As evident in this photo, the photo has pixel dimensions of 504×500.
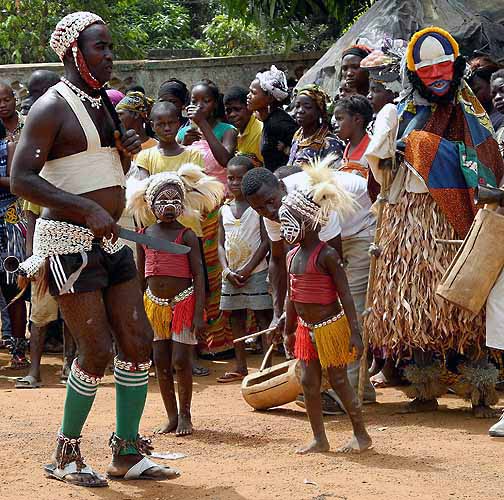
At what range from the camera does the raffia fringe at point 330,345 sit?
570 centimetres

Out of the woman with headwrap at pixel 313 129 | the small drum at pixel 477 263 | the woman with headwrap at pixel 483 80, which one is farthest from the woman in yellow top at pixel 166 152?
the small drum at pixel 477 263

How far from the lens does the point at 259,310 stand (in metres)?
8.32

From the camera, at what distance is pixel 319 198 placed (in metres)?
5.77

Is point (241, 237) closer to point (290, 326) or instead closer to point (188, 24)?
point (290, 326)

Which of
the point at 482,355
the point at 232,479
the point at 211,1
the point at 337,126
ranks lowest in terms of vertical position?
the point at 232,479

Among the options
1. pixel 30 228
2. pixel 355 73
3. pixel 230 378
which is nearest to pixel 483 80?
pixel 355 73

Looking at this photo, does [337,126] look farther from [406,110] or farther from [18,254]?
[18,254]

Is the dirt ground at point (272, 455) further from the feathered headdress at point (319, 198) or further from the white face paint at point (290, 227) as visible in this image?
the feathered headdress at point (319, 198)

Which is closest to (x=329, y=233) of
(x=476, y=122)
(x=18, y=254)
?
(x=476, y=122)

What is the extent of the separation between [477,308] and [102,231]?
7.44 ft

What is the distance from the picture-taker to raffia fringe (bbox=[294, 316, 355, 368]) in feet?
18.7

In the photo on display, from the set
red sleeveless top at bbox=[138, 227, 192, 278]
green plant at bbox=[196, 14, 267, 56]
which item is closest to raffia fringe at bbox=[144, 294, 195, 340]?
red sleeveless top at bbox=[138, 227, 192, 278]

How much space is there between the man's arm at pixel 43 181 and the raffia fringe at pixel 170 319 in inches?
59.3

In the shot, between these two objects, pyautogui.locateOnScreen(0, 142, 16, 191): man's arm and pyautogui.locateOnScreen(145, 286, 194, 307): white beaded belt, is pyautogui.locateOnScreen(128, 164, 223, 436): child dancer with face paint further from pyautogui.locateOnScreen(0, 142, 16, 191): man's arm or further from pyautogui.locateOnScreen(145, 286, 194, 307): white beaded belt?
pyautogui.locateOnScreen(0, 142, 16, 191): man's arm
